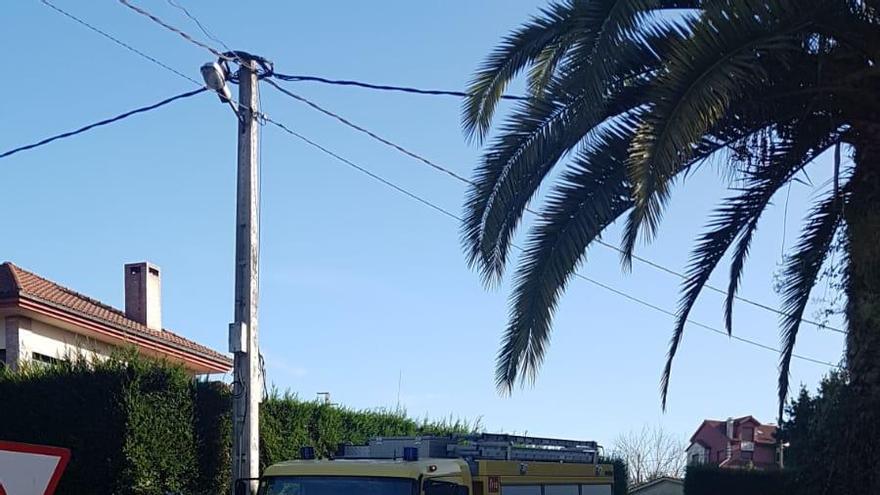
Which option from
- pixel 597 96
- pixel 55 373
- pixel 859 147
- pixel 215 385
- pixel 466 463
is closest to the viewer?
pixel 597 96

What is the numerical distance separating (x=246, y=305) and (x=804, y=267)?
6612mm

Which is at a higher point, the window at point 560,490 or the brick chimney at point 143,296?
the brick chimney at point 143,296

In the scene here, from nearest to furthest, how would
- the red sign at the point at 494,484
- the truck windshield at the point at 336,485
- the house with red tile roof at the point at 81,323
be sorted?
the truck windshield at the point at 336,485 < the red sign at the point at 494,484 < the house with red tile roof at the point at 81,323

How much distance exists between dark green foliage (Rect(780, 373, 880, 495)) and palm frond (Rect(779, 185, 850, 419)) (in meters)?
0.63

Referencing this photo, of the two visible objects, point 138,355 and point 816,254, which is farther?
point 138,355

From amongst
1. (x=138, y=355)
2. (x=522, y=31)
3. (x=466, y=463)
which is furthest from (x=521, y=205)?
(x=138, y=355)

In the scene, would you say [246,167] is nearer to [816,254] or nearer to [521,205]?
[521,205]

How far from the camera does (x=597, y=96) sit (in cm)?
1011

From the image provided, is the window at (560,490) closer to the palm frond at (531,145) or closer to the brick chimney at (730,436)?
the palm frond at (531,145)

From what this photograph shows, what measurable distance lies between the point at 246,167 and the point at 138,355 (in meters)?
3.05

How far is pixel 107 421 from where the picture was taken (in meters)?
14.4

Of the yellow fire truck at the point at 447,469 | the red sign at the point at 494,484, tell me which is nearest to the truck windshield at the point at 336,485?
→ the yellow fire truck at the point at 447,469

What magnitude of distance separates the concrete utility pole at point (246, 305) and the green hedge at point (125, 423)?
1.79 metres

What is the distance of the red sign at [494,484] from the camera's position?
1130 cm
